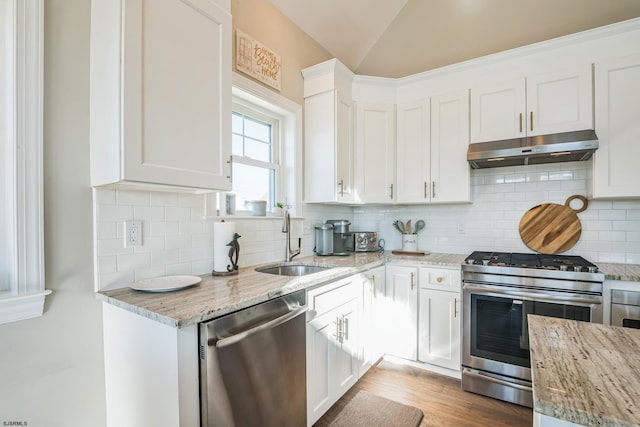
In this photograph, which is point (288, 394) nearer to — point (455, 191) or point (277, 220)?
point (277, 220)

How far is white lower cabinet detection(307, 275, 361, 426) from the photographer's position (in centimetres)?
174

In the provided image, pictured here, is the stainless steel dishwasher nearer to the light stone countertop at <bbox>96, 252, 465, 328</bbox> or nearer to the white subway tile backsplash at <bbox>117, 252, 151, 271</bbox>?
the light stone countertop at <bbox>96, 252, 465, 328</bbox>

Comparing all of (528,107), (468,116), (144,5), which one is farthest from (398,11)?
(144,5)

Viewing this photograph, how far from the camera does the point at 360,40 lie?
314cm

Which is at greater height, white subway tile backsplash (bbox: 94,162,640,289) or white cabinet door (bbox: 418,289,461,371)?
white subway tile backsplash (bbox: 94,162,640,289)

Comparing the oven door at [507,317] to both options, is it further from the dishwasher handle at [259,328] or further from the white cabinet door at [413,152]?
the dishwasher handle at [259,328]

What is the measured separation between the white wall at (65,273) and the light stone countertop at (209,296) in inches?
6.2

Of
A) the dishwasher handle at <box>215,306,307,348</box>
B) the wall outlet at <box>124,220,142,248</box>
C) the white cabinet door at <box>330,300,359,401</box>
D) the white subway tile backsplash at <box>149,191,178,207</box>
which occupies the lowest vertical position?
the white cabinet door at <box>330,300,359,401</box>

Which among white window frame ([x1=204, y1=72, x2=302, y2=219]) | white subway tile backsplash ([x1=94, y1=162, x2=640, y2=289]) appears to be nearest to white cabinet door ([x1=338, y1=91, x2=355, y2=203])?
white window frame ([x1=204, y1=72, x2=302, y2=219])

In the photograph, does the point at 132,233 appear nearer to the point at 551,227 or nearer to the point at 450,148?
the point at 450,148

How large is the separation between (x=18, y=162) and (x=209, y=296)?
88cm

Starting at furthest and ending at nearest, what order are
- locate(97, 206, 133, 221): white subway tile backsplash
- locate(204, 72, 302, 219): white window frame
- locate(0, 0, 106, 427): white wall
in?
locate(204, 72, 302, 219): white window frame < locate(97, 206, 133, 221): white subway tile backsplash < locate(0, 0, 106, 427): white wall

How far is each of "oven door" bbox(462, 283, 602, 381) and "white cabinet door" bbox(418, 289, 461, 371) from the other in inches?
3.7

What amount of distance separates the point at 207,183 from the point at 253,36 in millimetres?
1327
